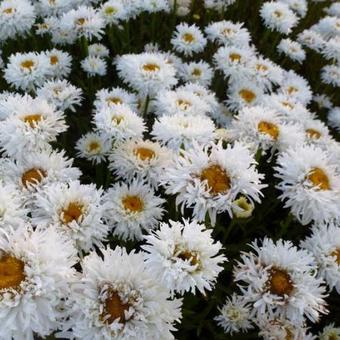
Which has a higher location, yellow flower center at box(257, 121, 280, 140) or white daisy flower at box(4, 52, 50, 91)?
yellow flower center at box(257, 121, 280, 140)

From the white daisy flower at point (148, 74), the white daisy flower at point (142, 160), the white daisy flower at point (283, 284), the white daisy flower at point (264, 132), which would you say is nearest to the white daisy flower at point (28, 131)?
the white daisy flower at point (142, 160)

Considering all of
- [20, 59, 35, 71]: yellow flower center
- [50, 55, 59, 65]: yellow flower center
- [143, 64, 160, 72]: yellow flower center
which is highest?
[143, 64, 160, 72]: yellow flower center

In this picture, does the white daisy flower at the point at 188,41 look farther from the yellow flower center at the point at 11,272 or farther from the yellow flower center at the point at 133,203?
the yellow flower center at the point at 11,272

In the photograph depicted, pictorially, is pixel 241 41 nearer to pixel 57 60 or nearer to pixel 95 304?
pixel 57 60

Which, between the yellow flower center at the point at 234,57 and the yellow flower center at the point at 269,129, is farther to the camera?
the yellow flower center at the point at 234,57

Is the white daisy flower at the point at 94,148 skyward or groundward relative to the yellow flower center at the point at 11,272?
groundward

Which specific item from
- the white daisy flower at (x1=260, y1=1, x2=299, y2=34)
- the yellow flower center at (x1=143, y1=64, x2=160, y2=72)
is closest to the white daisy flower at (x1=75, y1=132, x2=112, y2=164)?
the yellow flower center at (x1=143, y1=64, x2=160, y2=72)

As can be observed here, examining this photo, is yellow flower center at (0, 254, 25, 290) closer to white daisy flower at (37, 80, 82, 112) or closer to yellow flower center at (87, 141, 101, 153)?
yellow flower center at (87, 141, 101, 153)
